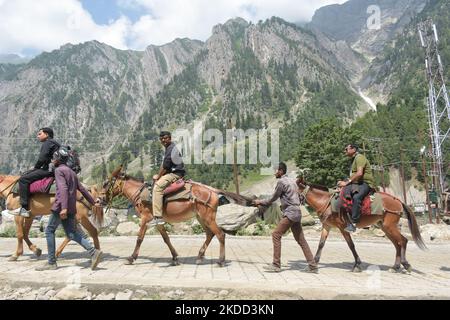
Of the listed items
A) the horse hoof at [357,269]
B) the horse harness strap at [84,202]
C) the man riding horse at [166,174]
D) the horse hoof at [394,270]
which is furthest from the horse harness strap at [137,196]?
the horse hoof at [394,270]

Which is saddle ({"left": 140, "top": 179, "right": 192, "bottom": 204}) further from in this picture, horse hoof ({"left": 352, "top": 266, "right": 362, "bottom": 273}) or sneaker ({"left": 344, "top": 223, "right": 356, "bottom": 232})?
horse hoof ({"left": 352, "top": 266, "right": 362, "bottom": 273})

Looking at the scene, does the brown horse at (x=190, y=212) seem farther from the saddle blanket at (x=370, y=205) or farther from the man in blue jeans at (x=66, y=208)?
the saddle blanket at (x=370, y=205)

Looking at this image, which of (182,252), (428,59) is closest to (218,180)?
(428,59)

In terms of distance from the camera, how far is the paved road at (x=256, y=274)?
255 inches

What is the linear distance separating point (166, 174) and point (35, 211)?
3371mm

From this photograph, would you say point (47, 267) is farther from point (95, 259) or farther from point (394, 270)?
point (394, 270)

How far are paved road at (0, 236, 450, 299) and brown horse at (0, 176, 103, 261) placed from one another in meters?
0.36

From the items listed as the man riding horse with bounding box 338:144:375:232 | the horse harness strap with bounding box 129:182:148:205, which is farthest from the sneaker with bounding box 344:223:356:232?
the horse harness strap with bounding box 129:182:148:205

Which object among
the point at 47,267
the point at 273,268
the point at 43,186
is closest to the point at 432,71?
the point at 273,268

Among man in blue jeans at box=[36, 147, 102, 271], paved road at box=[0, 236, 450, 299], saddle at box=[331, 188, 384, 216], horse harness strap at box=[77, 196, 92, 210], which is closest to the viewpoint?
paved road at box=[0, 236, 450, 299]

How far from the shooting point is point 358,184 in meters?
9.62

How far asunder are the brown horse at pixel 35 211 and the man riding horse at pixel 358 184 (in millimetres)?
6228

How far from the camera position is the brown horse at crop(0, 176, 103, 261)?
384 inches
